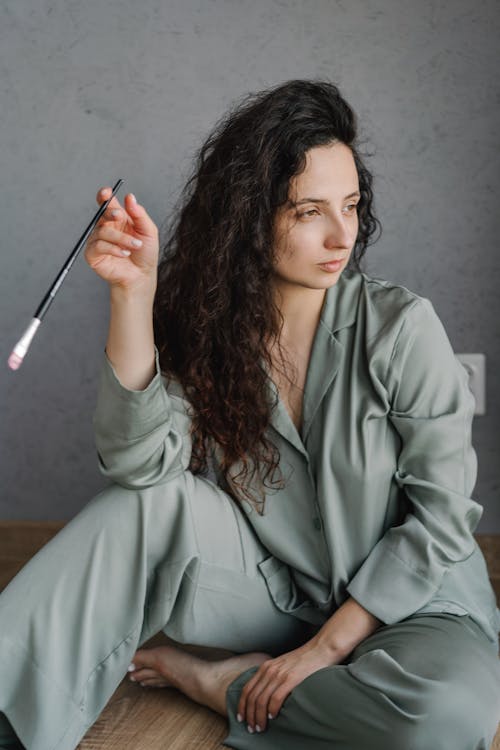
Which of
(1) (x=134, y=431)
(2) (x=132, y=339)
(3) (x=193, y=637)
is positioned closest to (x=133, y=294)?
(2) (x=132, y=339)

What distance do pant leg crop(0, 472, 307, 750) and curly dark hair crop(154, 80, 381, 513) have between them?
0.30 ft

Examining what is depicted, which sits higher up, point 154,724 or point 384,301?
point 384,301

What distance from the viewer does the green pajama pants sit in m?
1.25

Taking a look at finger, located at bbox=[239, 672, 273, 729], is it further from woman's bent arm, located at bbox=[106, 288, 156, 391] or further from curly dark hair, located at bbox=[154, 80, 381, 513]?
woman's bent arm, located at bbox=[106, 288, 156, 391]

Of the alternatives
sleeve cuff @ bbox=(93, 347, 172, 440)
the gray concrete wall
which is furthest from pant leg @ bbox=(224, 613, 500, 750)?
the gray concrete wall

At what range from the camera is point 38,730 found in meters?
1.32

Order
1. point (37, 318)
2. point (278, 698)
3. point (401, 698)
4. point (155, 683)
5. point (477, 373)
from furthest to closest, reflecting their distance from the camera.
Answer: point (477, 373)
point (155, 683)
point (278, 698)
point (401, 698)
point (37, 318)

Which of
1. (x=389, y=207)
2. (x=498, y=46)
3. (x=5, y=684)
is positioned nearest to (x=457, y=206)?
(x=389, y=207)

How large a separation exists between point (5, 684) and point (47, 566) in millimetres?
161

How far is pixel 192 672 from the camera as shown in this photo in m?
1.52

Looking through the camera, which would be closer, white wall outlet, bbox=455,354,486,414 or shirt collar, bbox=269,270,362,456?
shirt collar, bbox=269,270,362,456

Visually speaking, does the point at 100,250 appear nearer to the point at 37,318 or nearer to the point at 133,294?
the point at 133,294

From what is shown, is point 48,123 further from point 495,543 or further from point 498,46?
point 495,543

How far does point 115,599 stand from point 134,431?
24cm
